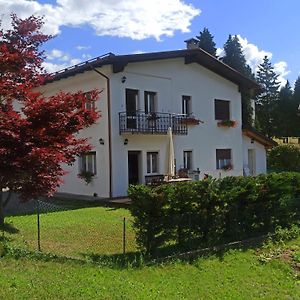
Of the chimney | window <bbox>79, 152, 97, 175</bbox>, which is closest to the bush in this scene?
the chimney

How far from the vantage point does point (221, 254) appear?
29.9 feet

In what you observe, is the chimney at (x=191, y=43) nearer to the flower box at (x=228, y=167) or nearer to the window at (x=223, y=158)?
the window at (x=223, y=158)

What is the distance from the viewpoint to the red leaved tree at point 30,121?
8.47 m

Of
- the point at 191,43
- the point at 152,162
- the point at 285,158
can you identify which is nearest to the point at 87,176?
the point at 152,162

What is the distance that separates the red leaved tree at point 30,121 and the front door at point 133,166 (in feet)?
32.5

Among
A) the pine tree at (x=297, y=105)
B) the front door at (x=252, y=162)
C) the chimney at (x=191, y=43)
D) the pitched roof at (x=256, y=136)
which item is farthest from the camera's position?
the pine tree at (x=297, y=105)

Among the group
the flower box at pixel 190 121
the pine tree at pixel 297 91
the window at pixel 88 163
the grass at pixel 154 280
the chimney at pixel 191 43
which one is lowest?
the grass at pixel 154 280

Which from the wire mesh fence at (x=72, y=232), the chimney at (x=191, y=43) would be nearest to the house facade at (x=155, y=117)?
the chimney at (x=191, y=43)

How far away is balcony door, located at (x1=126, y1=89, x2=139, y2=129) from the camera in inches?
768

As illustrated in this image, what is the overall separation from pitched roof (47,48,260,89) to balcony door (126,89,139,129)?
1385mm

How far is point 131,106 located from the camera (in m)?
20.0

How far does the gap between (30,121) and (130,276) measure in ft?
12.2

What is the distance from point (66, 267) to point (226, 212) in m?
4.18

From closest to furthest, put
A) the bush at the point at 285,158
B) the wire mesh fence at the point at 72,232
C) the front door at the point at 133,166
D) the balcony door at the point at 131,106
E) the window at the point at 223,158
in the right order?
1. the wire mesh fence at the point at 72,232
2. the balcony door at the point at 131,106
3. the front door at the point at 133,166
4. the window at the point at 223,158
5. the bush at the point at 285,158
